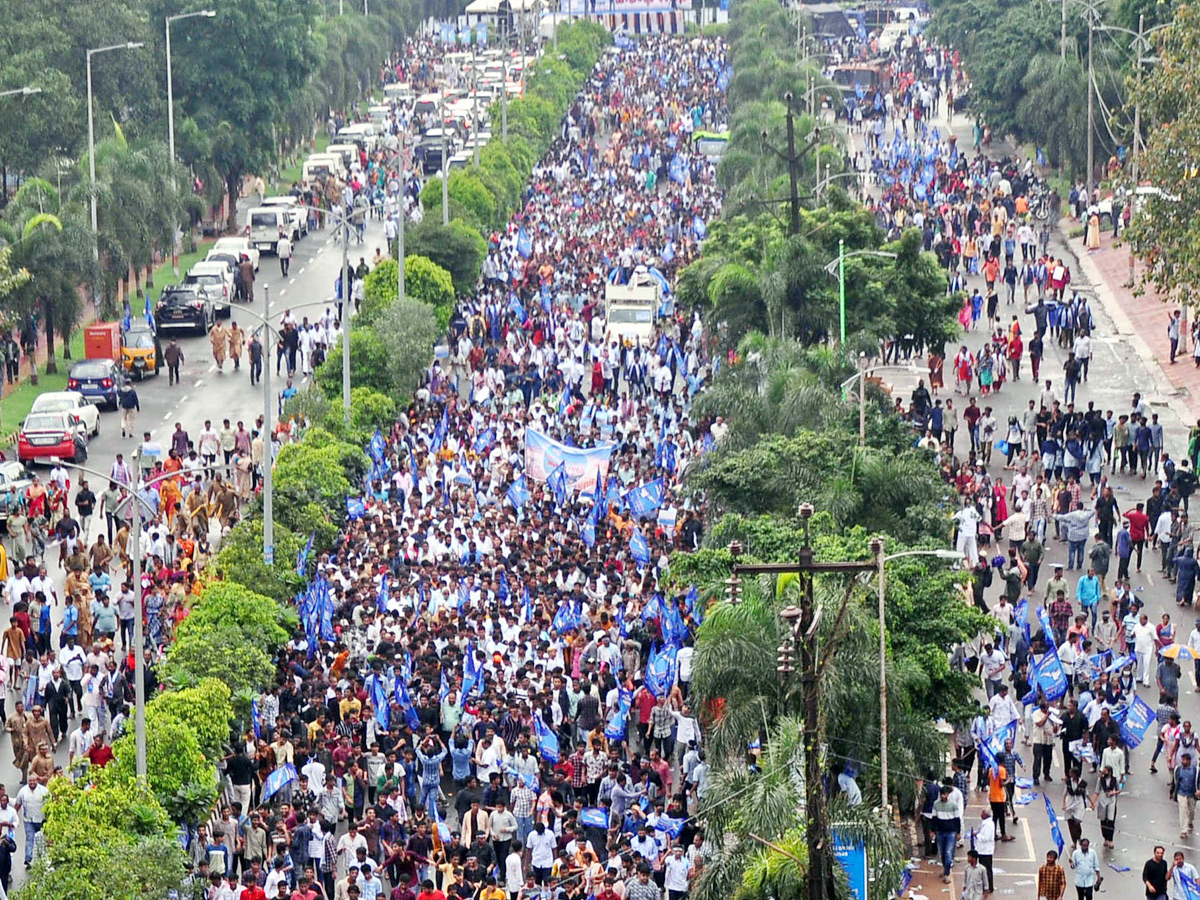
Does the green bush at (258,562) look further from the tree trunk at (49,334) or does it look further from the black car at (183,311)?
the black car at (183,311)

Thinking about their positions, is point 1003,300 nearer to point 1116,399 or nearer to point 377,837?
point 1116,399

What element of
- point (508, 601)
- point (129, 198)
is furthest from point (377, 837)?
point (129, 198)

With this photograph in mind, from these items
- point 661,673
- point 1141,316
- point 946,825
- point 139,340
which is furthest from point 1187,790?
point 1141,316

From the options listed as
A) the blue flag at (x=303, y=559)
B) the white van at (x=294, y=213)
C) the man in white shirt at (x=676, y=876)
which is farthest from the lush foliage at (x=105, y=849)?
the white van at (x=294, y=213)

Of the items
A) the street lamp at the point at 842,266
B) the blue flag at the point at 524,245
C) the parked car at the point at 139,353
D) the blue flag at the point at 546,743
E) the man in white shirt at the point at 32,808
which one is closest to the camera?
the man in white shirt at the point at 32,808

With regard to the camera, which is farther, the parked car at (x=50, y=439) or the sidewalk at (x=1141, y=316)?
the sidewalk at (x=1141, y=316)

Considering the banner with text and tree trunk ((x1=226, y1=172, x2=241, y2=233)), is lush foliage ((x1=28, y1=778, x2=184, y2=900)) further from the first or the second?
tree trunk ((x1=226, y1=172, x2=241, y2=233))
